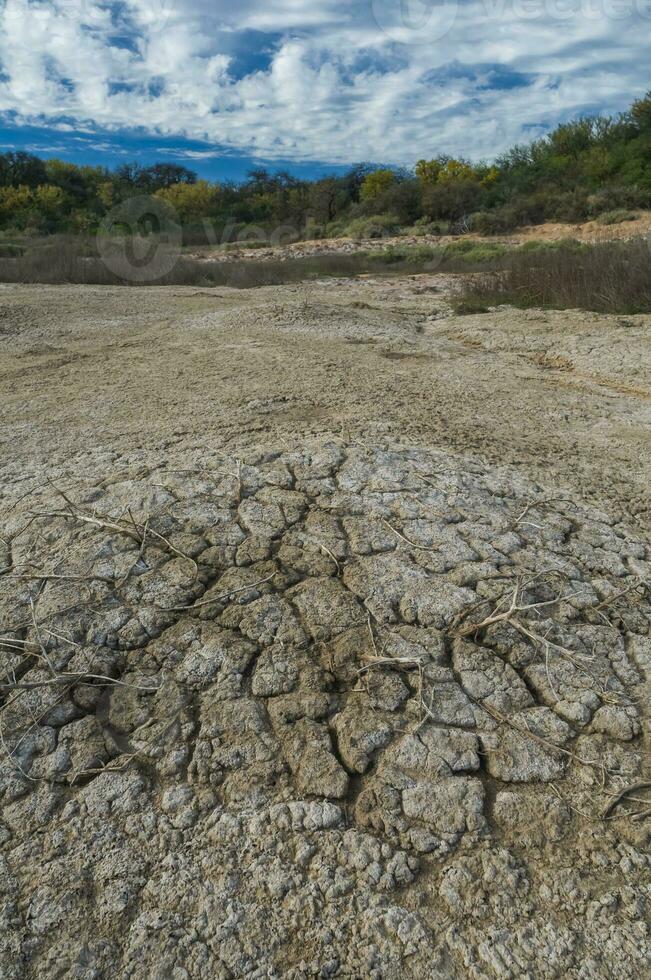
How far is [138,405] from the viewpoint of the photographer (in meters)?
3.70

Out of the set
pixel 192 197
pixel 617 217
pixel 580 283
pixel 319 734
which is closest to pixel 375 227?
pixel 617 217

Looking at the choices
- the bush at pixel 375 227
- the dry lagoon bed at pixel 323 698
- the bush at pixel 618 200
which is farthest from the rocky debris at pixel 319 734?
the bush at pixel 375 227

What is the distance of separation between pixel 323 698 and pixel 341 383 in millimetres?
2573

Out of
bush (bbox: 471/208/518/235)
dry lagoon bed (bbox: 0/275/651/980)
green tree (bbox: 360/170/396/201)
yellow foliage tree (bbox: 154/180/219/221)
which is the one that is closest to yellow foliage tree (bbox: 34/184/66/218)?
yellow foliage tree (bbox: 154/180/219/221)

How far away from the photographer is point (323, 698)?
1.68m

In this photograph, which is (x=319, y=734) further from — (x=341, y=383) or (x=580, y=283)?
(x=580, y=283)

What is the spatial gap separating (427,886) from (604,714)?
2.18 ft

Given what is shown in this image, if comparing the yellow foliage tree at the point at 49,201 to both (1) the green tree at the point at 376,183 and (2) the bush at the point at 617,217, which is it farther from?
(2) the bush at the point at 617,217

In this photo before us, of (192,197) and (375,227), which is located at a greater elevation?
(192,197)

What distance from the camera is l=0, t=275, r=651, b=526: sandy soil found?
3131 mm

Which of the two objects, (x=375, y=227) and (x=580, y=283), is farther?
(x=375, y=227)

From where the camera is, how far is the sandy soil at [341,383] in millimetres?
3131

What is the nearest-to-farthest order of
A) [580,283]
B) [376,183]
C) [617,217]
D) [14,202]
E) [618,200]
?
1. [580,283]
2. [617,217]
3. [618,200]
4. [14,202]
5. [376,183]

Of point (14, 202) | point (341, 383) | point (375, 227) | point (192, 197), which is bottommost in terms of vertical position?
point (341, 383)
